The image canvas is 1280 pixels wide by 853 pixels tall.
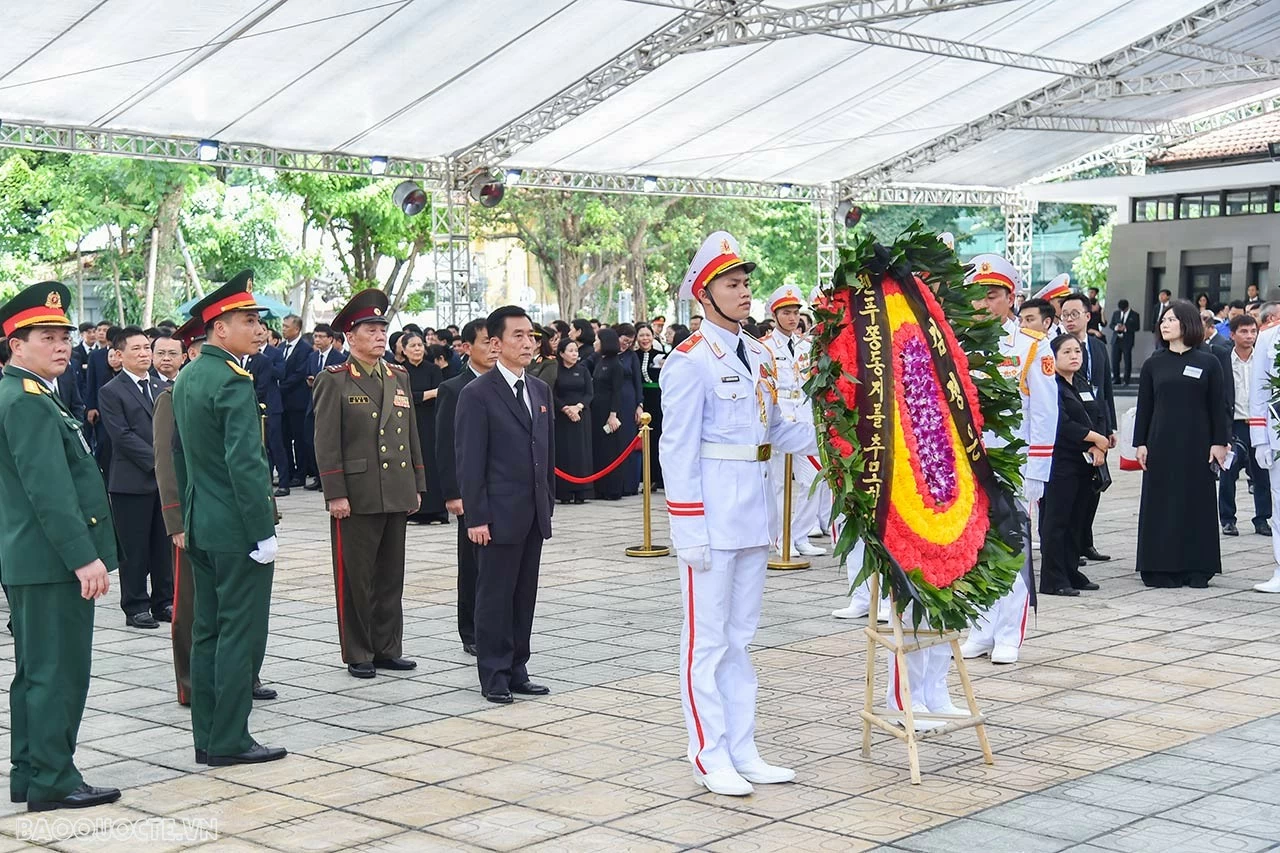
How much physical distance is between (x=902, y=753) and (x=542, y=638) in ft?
9.83

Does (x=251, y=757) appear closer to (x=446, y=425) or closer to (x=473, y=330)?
(x=473, y=330)

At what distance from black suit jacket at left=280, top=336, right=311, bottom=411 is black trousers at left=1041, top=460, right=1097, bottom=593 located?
31.9ft

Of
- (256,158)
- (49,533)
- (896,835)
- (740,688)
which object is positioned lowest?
(896,835)

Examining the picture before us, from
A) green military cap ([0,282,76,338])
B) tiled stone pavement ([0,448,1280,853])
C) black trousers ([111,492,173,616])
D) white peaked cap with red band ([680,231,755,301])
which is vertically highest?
white peaked cap with red band ([680,231,755,301])

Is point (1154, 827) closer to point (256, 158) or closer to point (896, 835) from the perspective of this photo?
point (896, 835)

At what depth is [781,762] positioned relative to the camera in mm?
5805

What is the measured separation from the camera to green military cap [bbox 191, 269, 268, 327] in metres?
6.03

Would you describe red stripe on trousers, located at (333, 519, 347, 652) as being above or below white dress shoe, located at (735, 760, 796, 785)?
above

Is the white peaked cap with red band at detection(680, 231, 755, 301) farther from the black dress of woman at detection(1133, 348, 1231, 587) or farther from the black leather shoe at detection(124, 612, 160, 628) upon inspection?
the black dress of woman at detection(1133, 348, 1231, 587)

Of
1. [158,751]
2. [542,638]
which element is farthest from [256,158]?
[158,751]

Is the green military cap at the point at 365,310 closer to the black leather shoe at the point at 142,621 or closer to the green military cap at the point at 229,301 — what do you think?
the green military cap at the point at 229,301

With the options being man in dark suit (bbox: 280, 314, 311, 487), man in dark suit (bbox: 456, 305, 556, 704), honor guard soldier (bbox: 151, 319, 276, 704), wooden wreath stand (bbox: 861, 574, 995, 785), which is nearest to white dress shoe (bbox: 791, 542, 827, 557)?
man in dark suit (bbox: 456, 305, 556, 704)

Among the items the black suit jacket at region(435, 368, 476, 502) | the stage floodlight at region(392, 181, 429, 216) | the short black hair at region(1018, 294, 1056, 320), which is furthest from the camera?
the stage floodlight at region(392, 181, 429, 216)

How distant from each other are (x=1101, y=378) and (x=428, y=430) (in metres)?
6.73
